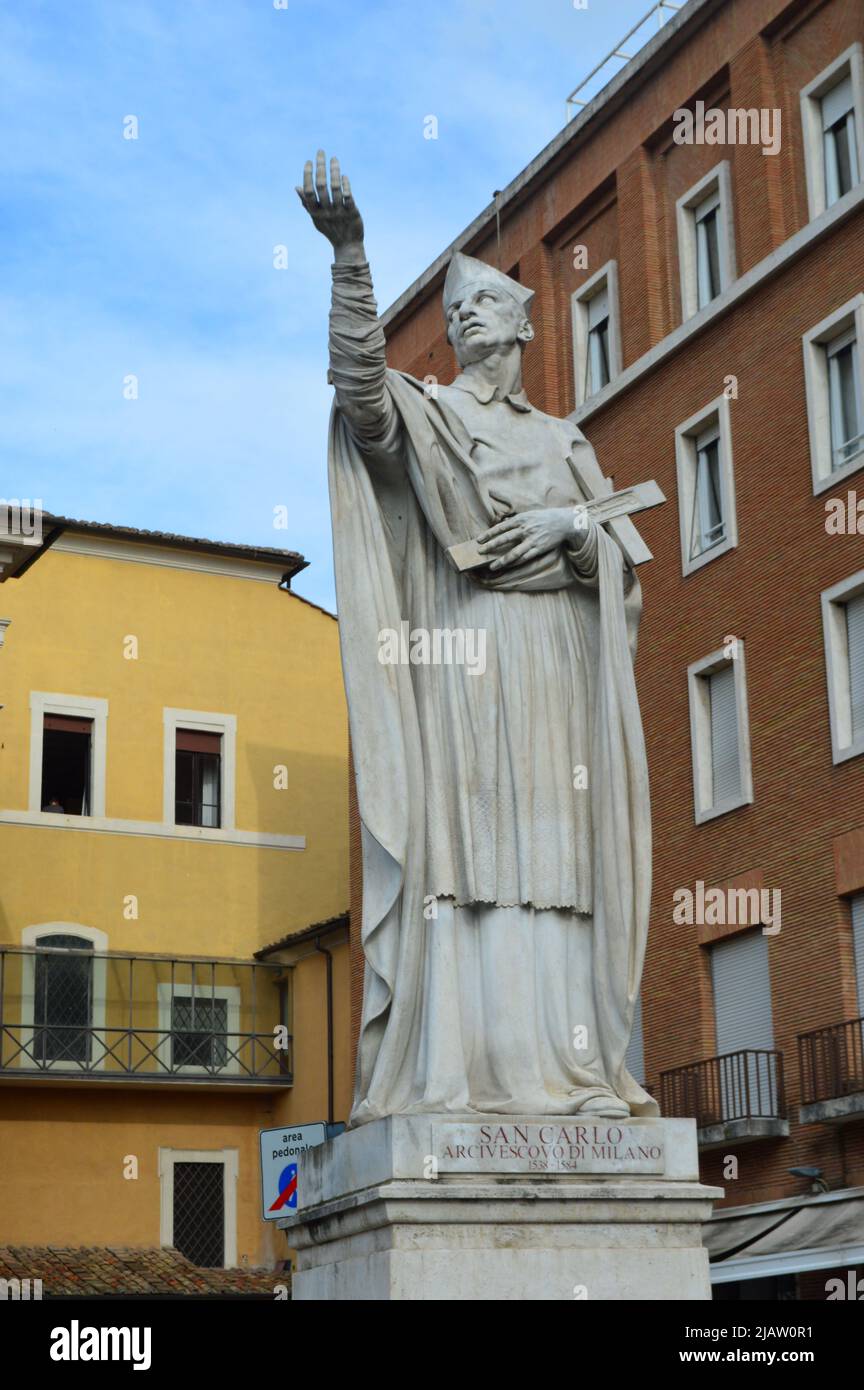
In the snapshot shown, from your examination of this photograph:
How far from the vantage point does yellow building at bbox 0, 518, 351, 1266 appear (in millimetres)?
45156

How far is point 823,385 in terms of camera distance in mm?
33406

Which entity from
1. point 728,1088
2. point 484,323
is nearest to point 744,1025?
point 728,1088

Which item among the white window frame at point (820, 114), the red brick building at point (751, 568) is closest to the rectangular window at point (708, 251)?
the red brick building at point (751, 568)

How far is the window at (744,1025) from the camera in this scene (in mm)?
32375

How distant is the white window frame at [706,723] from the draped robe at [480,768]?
26216 millimetres

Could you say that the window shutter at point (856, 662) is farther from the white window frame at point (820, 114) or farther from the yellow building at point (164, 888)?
the yellow building at point (164, 888)

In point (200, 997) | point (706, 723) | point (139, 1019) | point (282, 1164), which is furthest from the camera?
point (200, 997)

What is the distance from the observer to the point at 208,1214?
46.9 meters

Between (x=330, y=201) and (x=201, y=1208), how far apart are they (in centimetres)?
4137

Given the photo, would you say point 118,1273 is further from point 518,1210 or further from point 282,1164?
point 518,1210

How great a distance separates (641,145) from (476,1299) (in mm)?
33826

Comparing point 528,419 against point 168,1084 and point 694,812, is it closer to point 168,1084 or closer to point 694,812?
point 694,812

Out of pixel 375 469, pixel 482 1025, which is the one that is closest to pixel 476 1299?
pixel 482 1025
